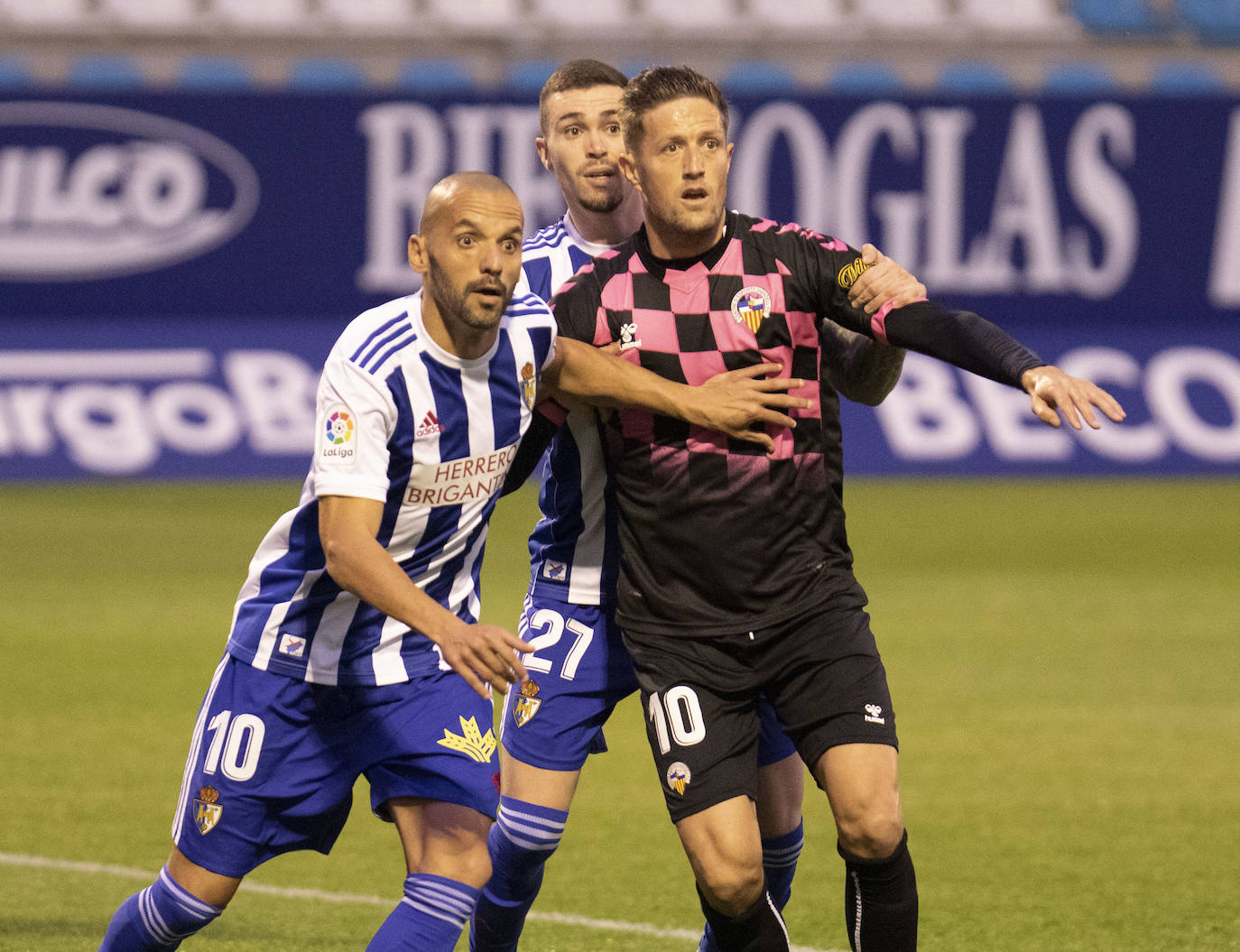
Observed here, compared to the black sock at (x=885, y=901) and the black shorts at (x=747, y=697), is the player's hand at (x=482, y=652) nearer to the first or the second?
the black shorts at (x=747, y=697)

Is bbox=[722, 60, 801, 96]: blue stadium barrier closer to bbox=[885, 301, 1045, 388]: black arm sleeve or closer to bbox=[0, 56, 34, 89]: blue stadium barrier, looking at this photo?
bbox=[0, 56, 34, 89]: blue stadium barrier

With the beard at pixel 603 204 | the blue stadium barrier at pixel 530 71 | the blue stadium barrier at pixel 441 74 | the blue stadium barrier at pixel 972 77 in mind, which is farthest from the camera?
the blue stadium barrier at pixel 972 77

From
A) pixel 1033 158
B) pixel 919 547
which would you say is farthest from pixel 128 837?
pixel 1033 158

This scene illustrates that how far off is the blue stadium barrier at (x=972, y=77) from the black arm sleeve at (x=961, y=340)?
568 inches

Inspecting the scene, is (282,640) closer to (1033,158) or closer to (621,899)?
(621,899)

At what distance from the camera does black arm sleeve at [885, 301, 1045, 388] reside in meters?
3.99

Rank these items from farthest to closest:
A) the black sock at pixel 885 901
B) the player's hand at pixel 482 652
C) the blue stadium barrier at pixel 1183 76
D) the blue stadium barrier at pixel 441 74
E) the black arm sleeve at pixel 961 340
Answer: the blue stadium barrier at pixel 1183 76, the blue stadium barrier at pixel 441 74, the black sock at pixel 885 901, the black arm sleeve at pixel 961 340, the player's hand at pixel 482 652

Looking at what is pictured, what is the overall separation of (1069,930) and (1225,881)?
0.76 meters

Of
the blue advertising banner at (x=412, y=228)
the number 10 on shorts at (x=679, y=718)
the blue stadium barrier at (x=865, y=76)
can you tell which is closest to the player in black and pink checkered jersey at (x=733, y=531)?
the number 10 on shorts at (x=679, y=718)

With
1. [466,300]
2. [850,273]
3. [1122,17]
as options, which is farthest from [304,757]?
[1122,17]

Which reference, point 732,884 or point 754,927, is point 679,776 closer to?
point 732,884

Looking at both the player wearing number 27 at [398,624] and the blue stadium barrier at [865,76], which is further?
the blue stadium barrier at [865,76]

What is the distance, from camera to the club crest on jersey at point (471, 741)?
4.04 m

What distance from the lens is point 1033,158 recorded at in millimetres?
15289
